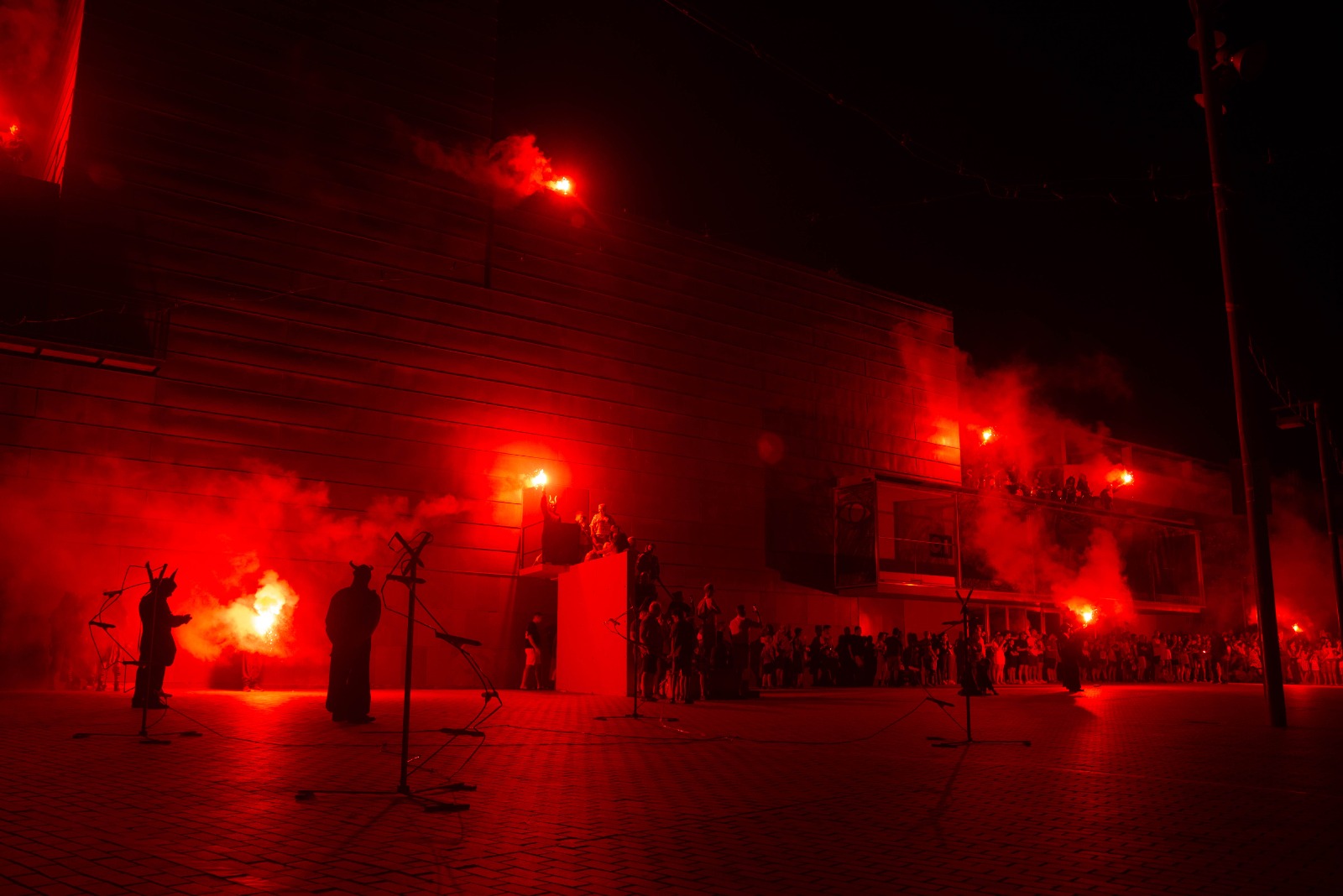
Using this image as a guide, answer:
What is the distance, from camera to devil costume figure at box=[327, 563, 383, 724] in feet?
37.3

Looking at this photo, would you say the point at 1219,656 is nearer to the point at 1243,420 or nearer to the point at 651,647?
the point at 1243,420

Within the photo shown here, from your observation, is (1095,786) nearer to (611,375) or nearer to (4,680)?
(4,680)

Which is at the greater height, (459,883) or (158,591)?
(158,591)

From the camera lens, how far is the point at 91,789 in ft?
21.9

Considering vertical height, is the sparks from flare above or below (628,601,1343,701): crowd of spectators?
above

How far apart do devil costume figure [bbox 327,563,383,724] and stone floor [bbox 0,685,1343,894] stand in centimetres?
43

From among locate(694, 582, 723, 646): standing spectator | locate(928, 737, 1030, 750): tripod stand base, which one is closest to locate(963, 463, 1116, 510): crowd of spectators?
locate(694, 582, 723, 646): standing spectator

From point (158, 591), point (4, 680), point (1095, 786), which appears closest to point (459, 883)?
point (1095, 786)

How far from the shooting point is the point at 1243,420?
1301cm

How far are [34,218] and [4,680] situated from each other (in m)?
9.14

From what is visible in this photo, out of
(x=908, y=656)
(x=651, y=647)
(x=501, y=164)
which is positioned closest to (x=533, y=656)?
(x=651, y=647)

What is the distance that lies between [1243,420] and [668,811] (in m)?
10.5

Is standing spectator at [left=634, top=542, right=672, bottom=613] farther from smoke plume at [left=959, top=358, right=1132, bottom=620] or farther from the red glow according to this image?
the red glow

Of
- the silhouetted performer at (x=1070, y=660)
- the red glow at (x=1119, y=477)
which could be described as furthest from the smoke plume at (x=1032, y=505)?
the silhouetted performer at (x=1070, y=660)
